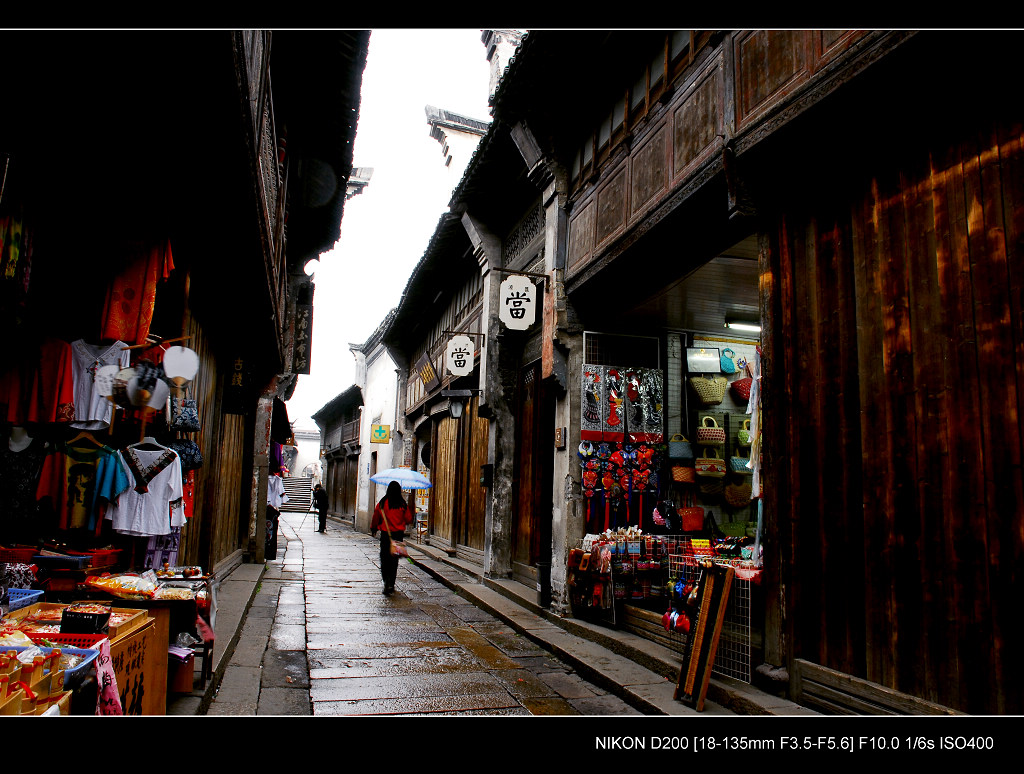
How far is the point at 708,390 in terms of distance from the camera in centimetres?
940

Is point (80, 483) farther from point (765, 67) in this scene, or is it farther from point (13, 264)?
point (765, 67)

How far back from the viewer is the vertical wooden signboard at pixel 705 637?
517 cm

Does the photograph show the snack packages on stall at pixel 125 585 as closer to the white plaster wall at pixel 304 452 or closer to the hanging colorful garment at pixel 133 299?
the hanging colorful garment at pixel 133 299

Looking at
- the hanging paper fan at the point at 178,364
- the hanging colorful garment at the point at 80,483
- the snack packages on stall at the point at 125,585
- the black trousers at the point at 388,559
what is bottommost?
the black trousers at the point at 388,559

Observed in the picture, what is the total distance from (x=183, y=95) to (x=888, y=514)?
475 cm

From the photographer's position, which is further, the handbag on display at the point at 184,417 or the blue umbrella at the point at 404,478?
the blue umbrella at the point at 404,478

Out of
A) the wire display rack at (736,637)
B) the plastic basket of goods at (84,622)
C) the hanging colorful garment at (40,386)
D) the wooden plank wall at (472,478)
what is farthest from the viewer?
the wooden plank wall at (472,478)

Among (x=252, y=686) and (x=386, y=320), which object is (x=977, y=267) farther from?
(x=386, y=320)

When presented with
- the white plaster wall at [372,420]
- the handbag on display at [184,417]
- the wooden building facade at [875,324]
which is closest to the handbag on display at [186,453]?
the handbag on display at [184,417]

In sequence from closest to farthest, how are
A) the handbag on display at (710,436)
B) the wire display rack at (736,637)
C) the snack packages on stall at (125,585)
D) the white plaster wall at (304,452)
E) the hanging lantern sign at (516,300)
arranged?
the snack packages on stall at (125,585) → the wire display rack at (736,637) → the handbag on display at (710,436) → the hanging lantern sign at (516,300) → the white plaster wall at (304,452)

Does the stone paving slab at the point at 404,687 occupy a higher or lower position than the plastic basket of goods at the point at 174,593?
lower

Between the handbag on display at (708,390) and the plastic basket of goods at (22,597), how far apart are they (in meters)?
7.76

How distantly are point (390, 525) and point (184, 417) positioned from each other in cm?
518

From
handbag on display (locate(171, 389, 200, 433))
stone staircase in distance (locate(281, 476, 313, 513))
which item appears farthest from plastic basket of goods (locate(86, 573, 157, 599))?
stone staircase in distance (locate(281, 476, 313, 513))
